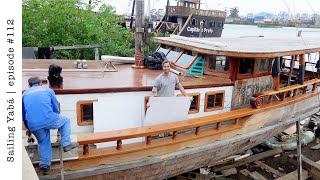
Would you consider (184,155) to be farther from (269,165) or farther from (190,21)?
(190,21)

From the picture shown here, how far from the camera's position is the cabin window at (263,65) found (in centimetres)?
657

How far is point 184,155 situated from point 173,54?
2.72 meters

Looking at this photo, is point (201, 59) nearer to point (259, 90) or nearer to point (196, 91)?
point (196, 91)

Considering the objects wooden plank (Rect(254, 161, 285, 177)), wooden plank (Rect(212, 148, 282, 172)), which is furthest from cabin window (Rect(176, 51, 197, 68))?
wooden plank (Rect(254, 161, 285, 177))

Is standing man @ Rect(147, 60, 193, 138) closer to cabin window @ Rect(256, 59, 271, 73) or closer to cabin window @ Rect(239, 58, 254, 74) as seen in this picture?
cabin window @ Rect(239, 58, 254, 74)

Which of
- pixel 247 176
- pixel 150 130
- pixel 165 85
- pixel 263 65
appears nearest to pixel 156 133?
pixel 150 130

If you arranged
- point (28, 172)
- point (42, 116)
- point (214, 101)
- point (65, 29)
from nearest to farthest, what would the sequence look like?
point (28, 172) < point (42, 116) < point (214, 101) < point (65, 29)

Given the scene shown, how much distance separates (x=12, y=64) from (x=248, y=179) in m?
6.45

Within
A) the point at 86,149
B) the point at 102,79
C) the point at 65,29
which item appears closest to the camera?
the point at 86,149

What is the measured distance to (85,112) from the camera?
4.81 meters

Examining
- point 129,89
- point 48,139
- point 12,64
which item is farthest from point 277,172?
point 12,64

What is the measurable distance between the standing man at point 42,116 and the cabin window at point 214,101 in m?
2.86

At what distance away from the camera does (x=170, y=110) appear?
5.07 meters

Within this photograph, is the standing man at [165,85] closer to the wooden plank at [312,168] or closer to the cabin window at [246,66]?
the cabin window at [246,66]
